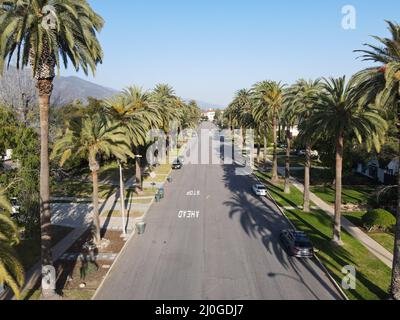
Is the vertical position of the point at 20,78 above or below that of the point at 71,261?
above

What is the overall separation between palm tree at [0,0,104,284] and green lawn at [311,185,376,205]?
2781 centimetres

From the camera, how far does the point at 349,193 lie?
40.5 meters

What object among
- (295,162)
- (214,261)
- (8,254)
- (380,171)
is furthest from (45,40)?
(295,162)

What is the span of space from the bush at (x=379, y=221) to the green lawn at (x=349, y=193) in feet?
25.7

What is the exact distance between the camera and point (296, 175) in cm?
5156

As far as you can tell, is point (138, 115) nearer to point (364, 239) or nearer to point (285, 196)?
point (285, 196)

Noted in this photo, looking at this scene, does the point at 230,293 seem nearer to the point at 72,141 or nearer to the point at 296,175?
the point at 72,141

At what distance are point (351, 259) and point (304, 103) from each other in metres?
15.8

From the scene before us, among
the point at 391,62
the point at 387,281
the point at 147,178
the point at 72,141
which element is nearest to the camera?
the point at 391,62

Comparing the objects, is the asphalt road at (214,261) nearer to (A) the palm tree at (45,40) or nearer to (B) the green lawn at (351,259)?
(B) the green lawn at (351,259)

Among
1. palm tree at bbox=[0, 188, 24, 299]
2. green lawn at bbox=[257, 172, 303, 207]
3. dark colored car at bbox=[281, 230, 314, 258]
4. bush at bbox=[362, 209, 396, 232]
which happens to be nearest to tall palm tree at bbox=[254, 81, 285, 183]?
green lawn at bbox=[257, 172, 303, 207]

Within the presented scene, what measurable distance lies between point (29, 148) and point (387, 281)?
26.9 metres
